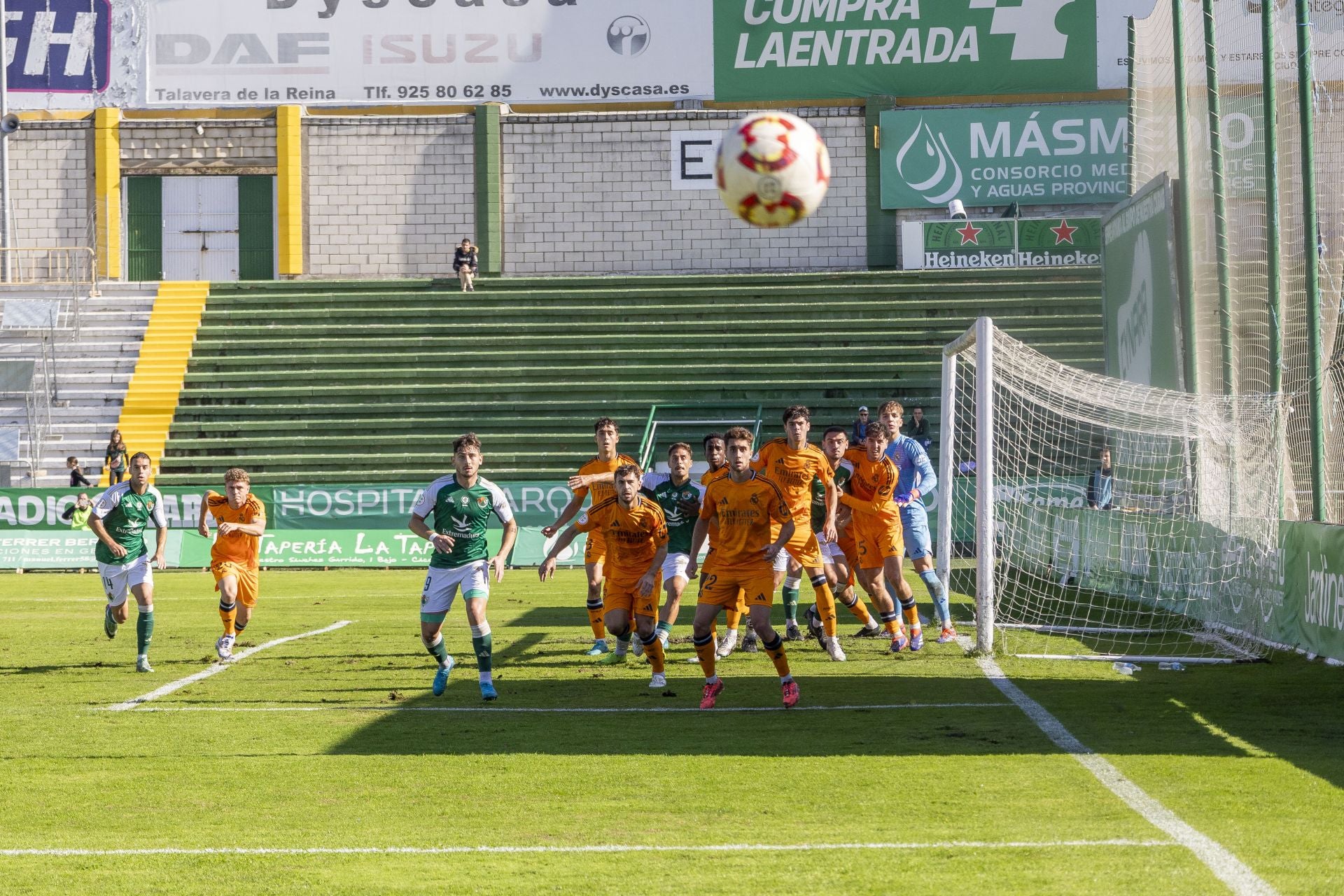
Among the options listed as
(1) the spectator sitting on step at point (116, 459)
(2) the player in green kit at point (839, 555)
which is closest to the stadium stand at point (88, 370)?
(1) the spectator sitting on step at point (116, 459)

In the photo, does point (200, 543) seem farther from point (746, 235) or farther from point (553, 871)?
point (553, 871)

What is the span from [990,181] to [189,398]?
20086 millimetres

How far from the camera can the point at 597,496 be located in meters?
13.7

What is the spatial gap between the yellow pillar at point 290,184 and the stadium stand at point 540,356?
2068 millimetres

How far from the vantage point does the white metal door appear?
37906 mm

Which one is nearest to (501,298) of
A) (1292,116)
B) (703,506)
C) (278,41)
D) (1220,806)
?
(278,41)

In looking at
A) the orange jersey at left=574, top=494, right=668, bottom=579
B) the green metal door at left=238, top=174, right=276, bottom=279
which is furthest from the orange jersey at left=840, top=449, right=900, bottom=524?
the green metal door at left=238, top=174, right=276, bottom=279

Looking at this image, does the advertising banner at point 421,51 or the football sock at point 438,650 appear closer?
the football sock at point 438,650

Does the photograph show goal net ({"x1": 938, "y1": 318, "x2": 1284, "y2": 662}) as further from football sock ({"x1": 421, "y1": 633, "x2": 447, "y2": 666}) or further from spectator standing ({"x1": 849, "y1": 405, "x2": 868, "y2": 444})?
spectator standing ({"x1": 849, "y1": 405, "x2": 868, "y2": 444})

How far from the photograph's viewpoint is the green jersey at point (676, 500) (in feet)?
41.6

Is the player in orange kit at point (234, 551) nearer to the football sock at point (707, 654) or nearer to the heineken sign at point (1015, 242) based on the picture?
the football sock at point (707, 654)

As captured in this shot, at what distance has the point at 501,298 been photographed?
34312 millimetres

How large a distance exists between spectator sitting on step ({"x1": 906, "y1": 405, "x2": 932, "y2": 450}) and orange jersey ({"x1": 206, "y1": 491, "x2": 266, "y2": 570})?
15.6 m

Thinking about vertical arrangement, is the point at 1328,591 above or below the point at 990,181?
below
